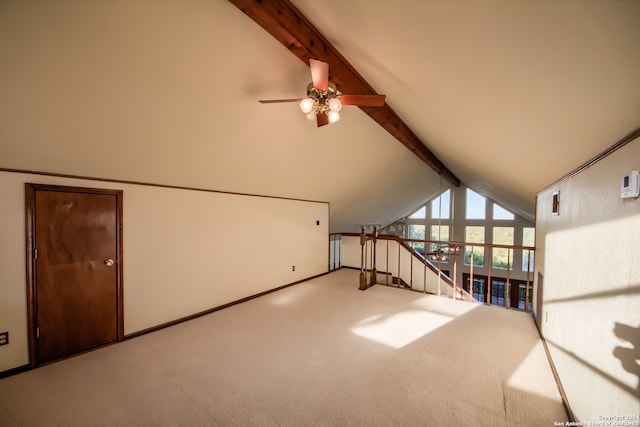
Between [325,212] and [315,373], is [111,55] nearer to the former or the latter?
[315,373]

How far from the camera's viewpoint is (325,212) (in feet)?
19.9

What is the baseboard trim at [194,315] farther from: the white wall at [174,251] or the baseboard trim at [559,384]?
the baseboard trim at [559,384]

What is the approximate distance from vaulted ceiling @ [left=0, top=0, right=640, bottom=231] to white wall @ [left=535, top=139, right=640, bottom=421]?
0.98ft

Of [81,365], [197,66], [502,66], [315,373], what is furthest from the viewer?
[81,365]

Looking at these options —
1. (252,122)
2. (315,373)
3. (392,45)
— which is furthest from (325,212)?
(392,45)

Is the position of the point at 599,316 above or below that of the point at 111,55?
below

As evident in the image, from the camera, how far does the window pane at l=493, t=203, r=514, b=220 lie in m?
9.94

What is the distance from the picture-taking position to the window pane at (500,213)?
9.94 metres

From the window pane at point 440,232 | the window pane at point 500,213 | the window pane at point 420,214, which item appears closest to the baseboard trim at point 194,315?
the window pane at point 440,232

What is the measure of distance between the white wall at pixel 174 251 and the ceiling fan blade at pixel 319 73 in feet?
7.92

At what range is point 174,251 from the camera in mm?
3244

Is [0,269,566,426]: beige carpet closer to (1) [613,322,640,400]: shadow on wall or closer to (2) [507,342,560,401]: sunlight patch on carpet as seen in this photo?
(2) [507,342,560,401]: sunlight patch on carpet

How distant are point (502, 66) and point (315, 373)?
270 centimetres

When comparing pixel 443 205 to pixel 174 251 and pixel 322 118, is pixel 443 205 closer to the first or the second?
pixel 322 118
